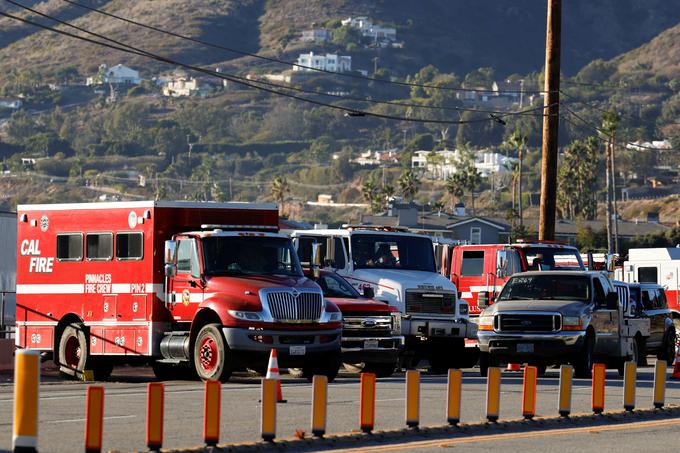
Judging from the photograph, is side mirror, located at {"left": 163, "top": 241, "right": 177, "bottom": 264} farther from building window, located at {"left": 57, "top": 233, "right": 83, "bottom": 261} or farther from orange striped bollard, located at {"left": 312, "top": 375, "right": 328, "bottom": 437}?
orange striped bollard, located at {"left": 312, "top": 375, "right": 328, "bottom": 437}

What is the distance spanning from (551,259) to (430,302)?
575cm

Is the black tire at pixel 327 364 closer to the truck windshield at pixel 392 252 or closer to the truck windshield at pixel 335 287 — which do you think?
the truck windshield at pixel 335 287

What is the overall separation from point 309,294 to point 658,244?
10221 centimetres

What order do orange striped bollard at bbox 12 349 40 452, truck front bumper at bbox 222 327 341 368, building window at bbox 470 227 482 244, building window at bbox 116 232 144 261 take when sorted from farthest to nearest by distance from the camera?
building window at bbox 470 227 482 244 → building window at bbox 116 232 144 261 → truck front bumper at bbox 222 327 341 368 → orange striped bollard at bbox 12 349 40 452

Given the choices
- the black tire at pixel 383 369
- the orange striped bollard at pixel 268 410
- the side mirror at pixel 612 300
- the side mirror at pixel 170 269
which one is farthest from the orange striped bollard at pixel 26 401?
the side mirror at pixel 612 300

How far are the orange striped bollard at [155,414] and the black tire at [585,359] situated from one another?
14620 mm

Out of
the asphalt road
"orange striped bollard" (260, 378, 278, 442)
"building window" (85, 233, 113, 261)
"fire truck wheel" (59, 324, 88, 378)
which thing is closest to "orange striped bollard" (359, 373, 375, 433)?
the asphalt road

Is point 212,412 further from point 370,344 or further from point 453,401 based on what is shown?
point 370,344

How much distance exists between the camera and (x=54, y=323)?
28.0 meters

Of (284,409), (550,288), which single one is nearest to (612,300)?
(550,288)

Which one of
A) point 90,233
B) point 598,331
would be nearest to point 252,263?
point 90,233

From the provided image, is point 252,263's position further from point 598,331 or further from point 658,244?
point 658,244

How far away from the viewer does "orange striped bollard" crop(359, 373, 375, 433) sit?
16125mm

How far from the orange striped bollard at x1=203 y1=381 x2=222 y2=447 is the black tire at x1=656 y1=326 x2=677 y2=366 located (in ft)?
80.1
